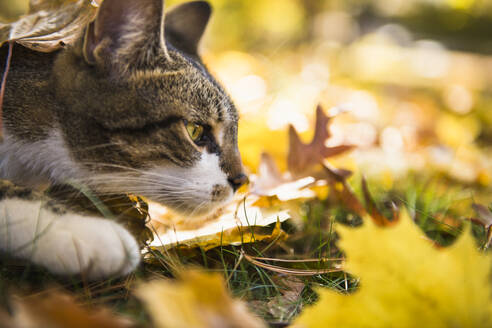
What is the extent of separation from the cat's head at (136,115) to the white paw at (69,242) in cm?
26

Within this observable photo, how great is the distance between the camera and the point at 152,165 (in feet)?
3.81

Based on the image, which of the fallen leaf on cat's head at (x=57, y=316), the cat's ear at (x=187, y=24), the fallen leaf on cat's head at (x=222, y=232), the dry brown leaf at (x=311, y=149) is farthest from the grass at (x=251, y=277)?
the cat's ear at (x=187, y=24)

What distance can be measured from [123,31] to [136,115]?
0.24 meters

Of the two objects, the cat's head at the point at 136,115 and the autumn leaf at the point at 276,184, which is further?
the autumn leaf at the point at 276,184

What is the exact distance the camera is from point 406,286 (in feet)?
2.07

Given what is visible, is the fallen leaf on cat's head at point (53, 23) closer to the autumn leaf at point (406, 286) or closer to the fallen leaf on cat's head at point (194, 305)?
the fallen leaf on cat's head at point (194, 305)

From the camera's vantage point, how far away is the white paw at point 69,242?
809 millimetres

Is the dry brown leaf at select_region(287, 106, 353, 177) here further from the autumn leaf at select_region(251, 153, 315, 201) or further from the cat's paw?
the cat's paw

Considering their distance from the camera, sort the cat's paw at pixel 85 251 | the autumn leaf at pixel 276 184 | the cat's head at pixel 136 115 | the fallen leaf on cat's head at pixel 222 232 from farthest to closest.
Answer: the autumn leaf at pixel 276 184 < the cat's head at pixel 136 115 < the fallen leaf on cat's head at pixel 222 232 < the cat's paw at pixel 85 251

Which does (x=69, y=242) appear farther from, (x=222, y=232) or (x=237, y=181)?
(x=237, y=181)

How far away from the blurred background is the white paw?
866 mm

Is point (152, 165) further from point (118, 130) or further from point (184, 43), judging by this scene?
point (184, 43)

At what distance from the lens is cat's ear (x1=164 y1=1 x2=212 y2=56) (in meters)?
1.65

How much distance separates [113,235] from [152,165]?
332 millimetres
